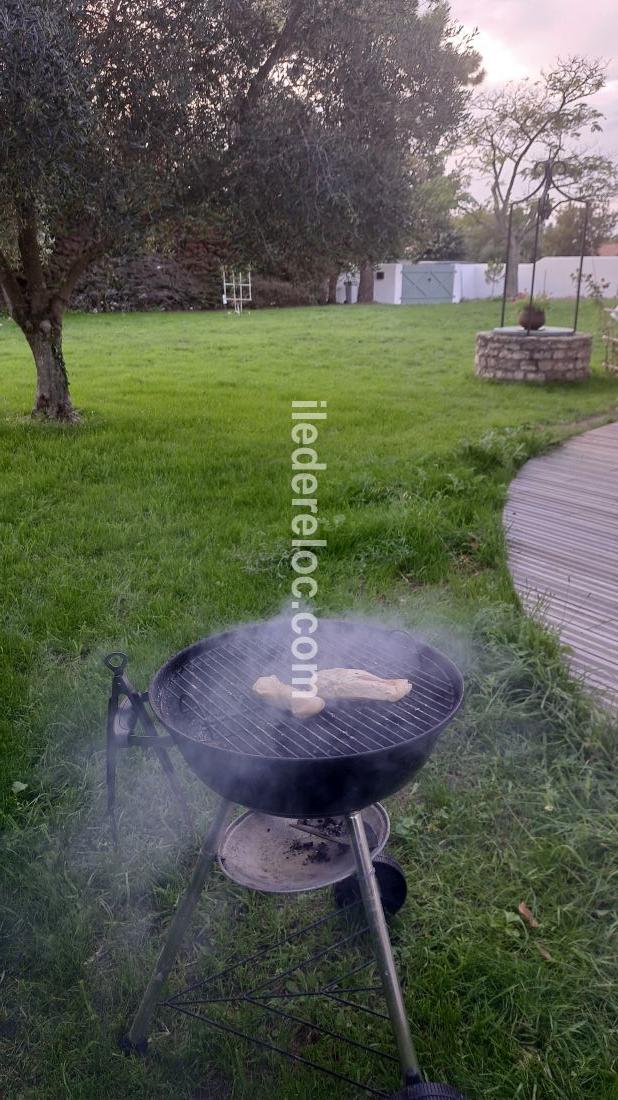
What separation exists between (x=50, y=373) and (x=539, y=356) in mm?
5747

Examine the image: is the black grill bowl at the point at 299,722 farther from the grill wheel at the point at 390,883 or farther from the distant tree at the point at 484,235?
the distant tree at the point at 484,235

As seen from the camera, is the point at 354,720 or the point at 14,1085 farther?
the point at 354,720

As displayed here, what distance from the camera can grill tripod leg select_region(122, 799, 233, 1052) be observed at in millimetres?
1632

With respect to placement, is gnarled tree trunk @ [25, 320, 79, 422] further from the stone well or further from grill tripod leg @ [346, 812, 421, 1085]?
grill tripod leg @ [346, 812, 421, 1085]

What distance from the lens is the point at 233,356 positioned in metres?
11.0

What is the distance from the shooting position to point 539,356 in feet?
30.1

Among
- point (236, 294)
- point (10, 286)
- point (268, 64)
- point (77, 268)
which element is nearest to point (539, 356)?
point (268, 64)

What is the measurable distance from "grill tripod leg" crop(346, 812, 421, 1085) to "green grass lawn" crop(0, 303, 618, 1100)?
0.49ft

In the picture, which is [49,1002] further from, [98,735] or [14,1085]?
[98,735]

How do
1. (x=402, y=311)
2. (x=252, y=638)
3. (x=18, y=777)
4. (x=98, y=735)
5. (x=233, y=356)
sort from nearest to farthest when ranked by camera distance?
(x=252, y=638), (x=18, y=777), (x=98, y=735), (x=233, y=356), (x=402, y=311)

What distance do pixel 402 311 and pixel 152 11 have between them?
15.0 metres

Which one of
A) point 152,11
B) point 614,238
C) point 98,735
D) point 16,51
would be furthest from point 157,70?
point 614,238

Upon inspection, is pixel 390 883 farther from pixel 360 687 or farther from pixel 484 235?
pixel 484 235

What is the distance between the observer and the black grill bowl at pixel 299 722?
4.82ft
